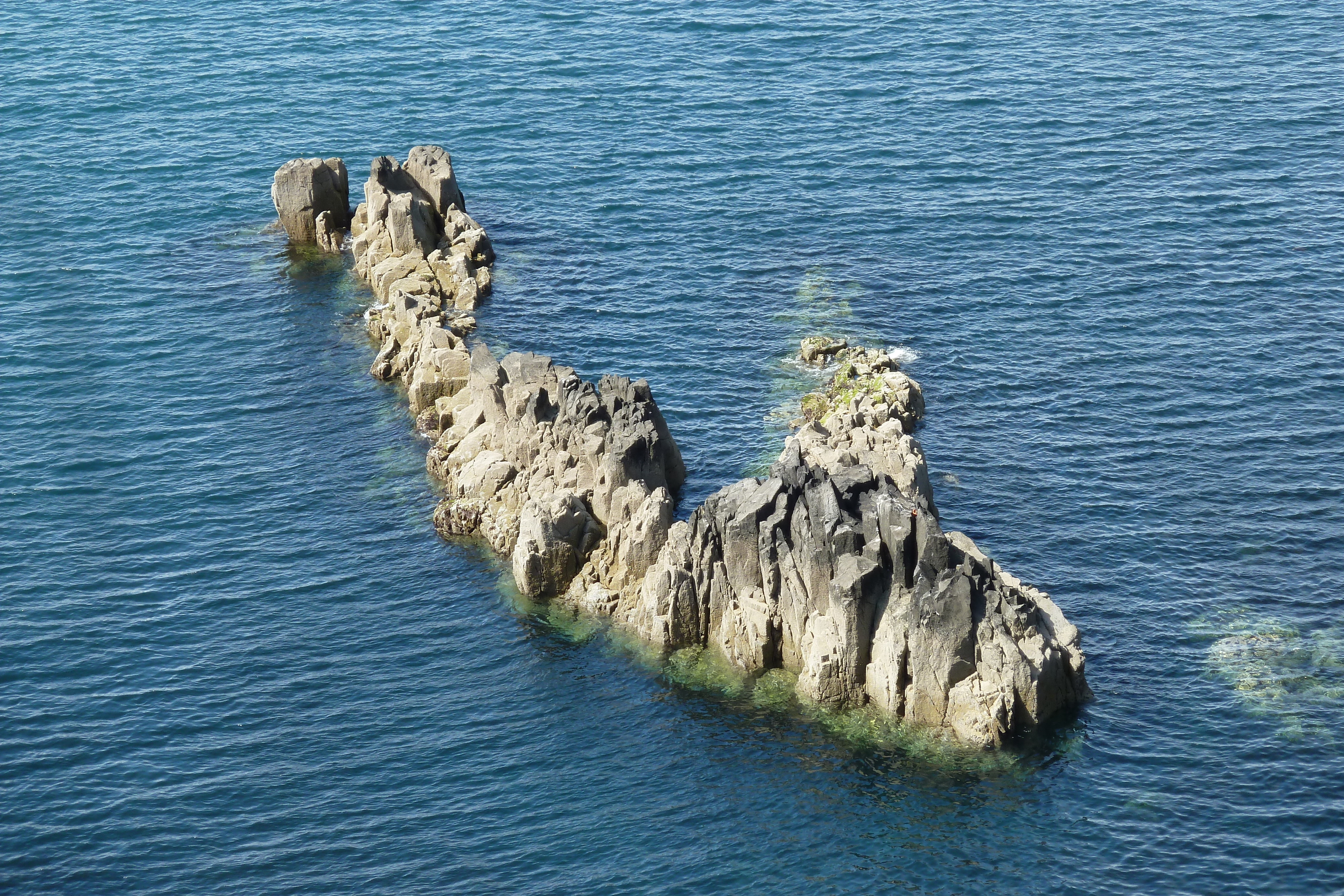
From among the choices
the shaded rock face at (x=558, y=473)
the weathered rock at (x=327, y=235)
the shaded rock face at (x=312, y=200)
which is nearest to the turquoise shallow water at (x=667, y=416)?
the weathered rock at (x=327, y=235)

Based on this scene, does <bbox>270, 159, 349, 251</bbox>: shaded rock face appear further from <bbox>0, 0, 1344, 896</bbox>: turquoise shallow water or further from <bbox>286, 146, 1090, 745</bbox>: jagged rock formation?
<bbox>286, 146, 1090, 745</bbox>: jagged rock formation

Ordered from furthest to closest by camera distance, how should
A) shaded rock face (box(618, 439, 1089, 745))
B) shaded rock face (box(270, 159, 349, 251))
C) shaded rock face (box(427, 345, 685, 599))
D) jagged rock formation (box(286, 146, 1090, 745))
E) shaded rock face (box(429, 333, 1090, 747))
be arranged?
shaded rock face (box(270, 159, 349, 251)), shaded rock face (box(427, 345, 685, 599)), jagged rock formation (box(286, 146, 1090, 745)), shaded rock face (box(429, 333, 1090, 747)), shaded rock face (box(618, 439, 1089, 745))

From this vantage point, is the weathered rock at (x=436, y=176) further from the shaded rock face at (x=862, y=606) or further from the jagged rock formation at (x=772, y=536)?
the shaded rock face at (x=862, y=606)

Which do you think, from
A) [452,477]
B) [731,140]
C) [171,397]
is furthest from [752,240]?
[171,397]

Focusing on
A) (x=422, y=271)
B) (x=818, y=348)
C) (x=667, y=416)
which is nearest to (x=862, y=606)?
(x=667, y=416)

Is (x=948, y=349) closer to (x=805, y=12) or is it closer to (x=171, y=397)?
(x=171, y=397)

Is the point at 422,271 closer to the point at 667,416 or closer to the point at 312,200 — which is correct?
the point at 312,200

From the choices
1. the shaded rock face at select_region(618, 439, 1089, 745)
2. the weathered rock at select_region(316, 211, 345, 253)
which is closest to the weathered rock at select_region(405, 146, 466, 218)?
the weathered rock at select_region(316, 211, 345, 253)
